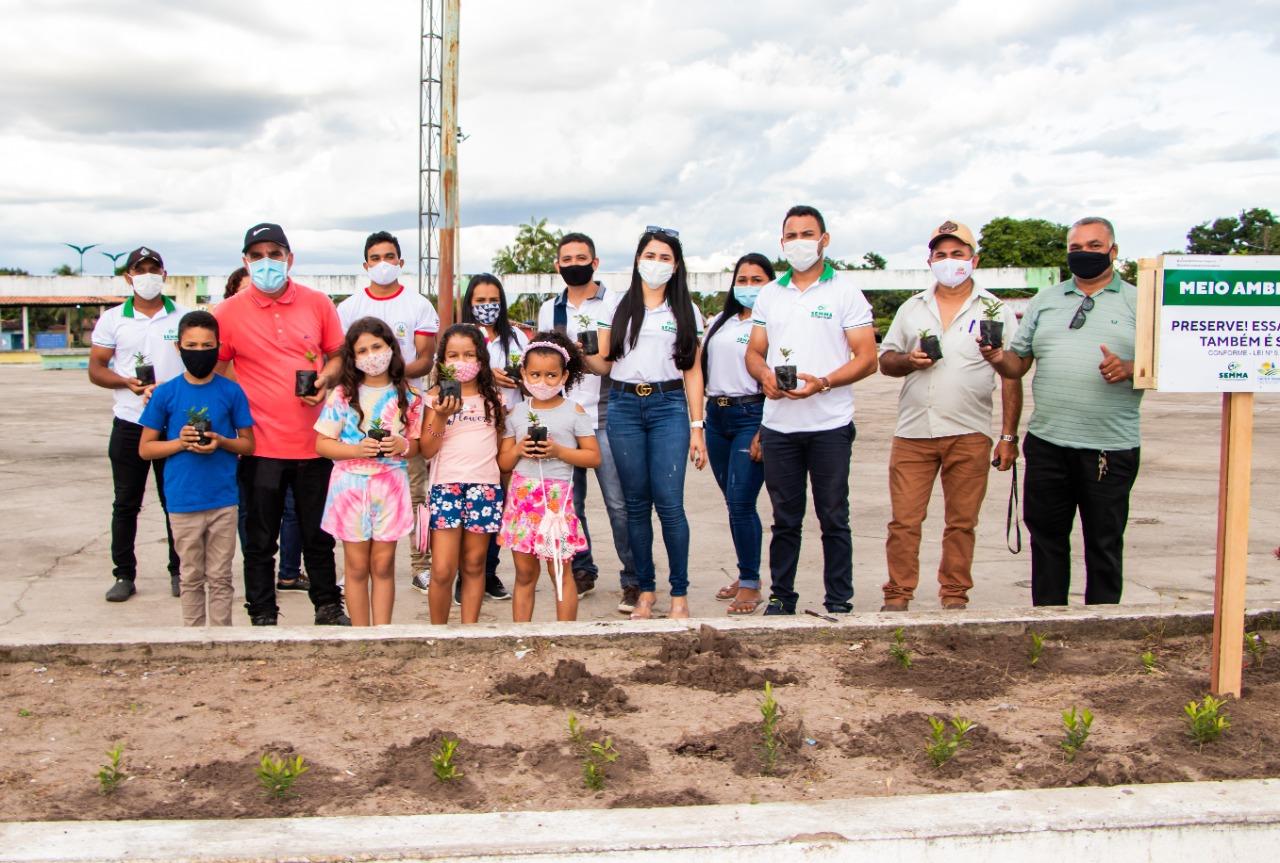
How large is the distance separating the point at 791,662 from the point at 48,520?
7366mm

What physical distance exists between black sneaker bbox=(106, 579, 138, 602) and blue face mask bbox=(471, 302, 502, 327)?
2618mm

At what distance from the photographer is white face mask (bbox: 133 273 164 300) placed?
634 centimetres

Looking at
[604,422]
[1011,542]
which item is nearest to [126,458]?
[604,422]

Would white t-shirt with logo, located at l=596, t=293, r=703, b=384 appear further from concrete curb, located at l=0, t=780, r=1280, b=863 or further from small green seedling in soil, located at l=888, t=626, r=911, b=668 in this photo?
concrete curb, located at l=0, t=780, r=1280, b=863

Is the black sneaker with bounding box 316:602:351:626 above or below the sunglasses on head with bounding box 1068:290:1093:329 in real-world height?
below

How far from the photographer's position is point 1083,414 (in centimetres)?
532

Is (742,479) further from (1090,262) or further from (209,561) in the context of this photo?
(209,561)

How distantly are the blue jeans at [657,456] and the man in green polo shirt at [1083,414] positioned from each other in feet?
5.50

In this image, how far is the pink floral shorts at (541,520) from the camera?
210 inches

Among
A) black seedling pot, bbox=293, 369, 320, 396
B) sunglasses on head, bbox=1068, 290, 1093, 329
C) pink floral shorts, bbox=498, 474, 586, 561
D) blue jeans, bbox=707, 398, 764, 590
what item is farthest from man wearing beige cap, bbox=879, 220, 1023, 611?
black seedling pot, bbox=293, 369, 320, 396

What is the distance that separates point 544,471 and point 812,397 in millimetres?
1424

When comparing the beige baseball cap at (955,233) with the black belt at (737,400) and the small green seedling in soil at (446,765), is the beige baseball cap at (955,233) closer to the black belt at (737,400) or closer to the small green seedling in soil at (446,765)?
the black belt at (737,400)

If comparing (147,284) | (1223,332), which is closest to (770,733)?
(1223,332)

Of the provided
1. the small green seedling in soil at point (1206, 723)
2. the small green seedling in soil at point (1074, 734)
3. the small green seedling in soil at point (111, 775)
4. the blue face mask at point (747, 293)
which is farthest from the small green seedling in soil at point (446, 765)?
the blue face mask at point (747, 293)
